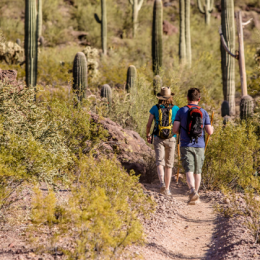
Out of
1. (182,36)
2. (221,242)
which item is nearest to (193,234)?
(221,242)

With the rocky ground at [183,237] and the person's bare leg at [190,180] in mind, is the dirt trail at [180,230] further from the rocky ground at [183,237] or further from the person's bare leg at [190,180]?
the person's bare leg at [190,180]

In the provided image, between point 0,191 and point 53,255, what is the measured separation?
82cm

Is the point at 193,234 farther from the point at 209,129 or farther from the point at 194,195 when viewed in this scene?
the point at 209,129

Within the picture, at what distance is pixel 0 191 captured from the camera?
10.9ft

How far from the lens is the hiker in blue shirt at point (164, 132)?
5.53 meters

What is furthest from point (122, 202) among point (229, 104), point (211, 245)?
point (229, 104)

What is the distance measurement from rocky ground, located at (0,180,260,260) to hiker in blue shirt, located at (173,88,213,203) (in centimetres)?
39

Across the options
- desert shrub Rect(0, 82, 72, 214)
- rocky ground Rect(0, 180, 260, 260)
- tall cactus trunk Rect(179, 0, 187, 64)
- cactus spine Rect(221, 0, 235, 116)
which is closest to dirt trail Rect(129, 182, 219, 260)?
rocky ground Rect(0, 180, 260, 260)

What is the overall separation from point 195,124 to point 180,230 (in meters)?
1.46

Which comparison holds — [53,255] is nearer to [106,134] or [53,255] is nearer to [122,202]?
[122,202]

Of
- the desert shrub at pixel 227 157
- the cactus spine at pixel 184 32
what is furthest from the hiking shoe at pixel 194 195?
the cactus spine at pixel 184 32

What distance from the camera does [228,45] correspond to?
40.3ft

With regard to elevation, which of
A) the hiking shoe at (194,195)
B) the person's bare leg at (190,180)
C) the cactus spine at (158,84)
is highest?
the cactus spine at (158,84)

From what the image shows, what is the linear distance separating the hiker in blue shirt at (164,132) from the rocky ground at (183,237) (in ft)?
1.33
